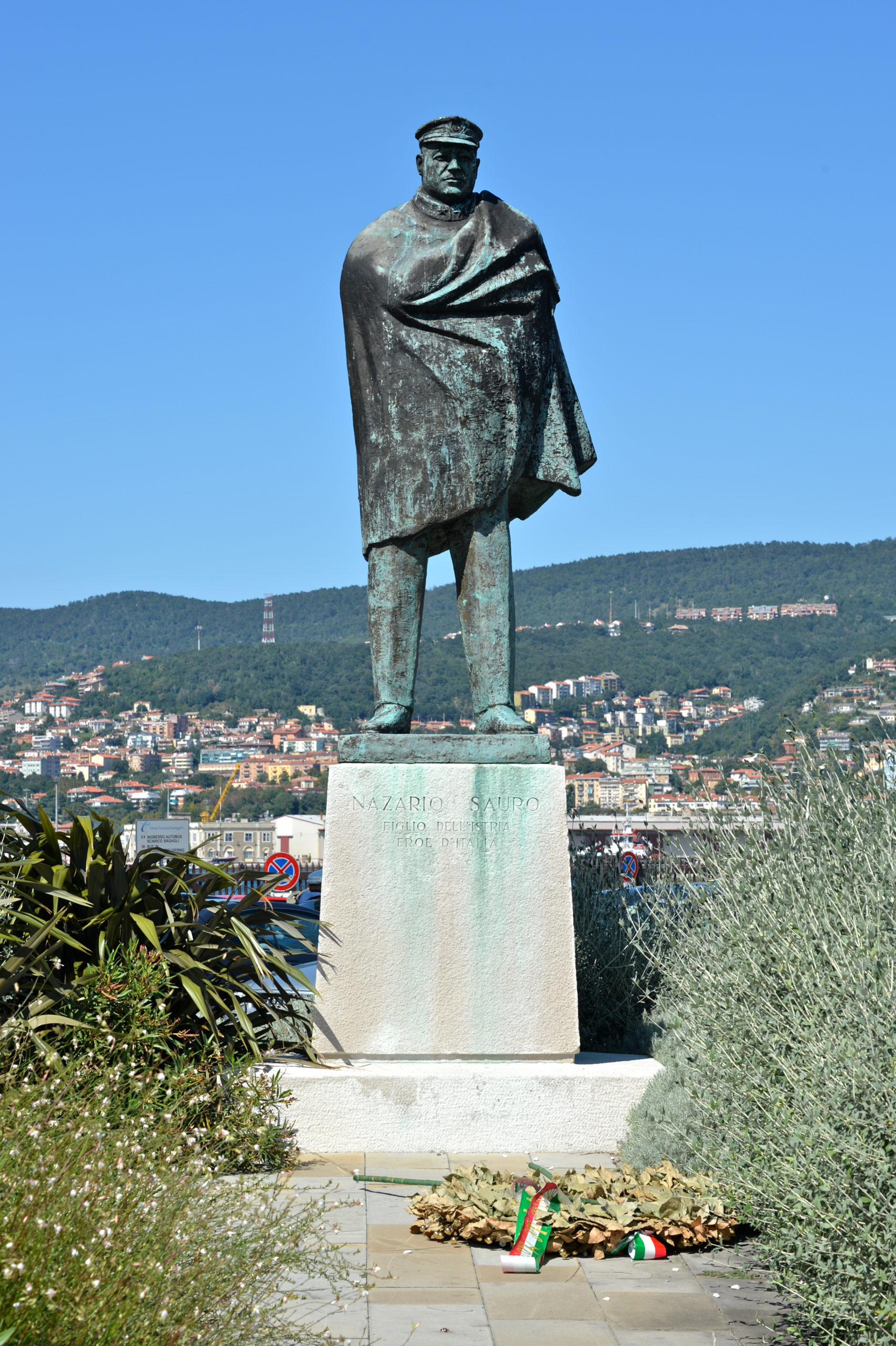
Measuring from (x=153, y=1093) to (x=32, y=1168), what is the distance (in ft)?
5.12

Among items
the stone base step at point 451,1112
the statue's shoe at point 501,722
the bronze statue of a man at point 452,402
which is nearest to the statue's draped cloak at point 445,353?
the bronze statue of a man at point 452,402

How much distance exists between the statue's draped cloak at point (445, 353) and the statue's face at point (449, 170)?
8cm

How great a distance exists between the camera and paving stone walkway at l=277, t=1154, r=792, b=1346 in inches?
150

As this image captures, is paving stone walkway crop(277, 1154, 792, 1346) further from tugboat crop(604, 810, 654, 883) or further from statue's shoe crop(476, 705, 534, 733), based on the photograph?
tugboat crop(604, 810, 654, 883)

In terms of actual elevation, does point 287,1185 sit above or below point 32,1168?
below

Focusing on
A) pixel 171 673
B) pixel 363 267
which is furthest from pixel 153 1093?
pixel 171 673

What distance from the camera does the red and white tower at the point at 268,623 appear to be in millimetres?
188000

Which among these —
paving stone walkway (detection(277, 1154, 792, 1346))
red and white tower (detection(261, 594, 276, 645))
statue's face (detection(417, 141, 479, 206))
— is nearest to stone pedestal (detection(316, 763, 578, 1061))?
paving stone walkway (detection(277, 1154, 792, 1346))

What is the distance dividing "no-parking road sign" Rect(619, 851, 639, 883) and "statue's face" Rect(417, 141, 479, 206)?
3.99m

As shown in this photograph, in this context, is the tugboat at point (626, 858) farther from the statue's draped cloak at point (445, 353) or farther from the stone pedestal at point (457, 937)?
the statue's draped cloak at point (445, 353)

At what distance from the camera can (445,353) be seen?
20.9ft

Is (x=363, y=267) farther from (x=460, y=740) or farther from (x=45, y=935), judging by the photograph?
(x=45, y=935)

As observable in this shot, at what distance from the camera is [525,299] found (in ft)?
20.9

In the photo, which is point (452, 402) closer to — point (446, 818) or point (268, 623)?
point (446, 818)
